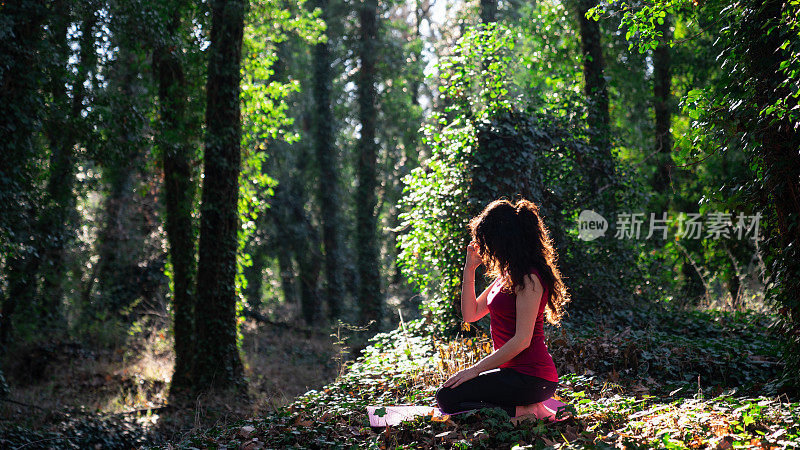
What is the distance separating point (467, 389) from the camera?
5039mm

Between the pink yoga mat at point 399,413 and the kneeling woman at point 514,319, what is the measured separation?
0.23 meters

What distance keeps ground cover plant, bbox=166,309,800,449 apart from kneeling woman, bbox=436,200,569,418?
7.4 inches

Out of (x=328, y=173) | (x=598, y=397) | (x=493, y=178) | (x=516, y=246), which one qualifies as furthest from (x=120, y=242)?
(x=516, y=246)

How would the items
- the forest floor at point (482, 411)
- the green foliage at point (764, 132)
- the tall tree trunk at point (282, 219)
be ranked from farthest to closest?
1. the tall tree trunk at point (282, 219)
2. the green foliage at point (764, 132)
3. the forest floor at point (482, 411)

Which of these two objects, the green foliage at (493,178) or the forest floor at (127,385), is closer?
the forest floor at (127,385)

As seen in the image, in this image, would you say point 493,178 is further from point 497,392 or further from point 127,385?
point 127,385

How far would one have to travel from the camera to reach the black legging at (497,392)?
492cm

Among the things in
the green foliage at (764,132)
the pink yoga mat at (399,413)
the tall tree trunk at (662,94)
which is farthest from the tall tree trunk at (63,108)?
the tall tree trunk at (662,94)

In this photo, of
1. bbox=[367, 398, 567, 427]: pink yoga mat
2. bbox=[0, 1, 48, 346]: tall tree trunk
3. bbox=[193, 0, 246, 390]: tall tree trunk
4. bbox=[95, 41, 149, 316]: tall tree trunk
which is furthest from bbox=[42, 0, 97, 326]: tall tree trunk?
bbox=[367, 398, 567, 427]: pink yoga mat

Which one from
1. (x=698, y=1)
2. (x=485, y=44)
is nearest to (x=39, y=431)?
(x=485, y=44)

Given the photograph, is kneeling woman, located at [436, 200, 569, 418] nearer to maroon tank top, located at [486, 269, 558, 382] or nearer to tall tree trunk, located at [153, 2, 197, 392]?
maroon tank top, located at [486, 269, 558, 382]

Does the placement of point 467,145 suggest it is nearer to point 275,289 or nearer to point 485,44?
point 485,44

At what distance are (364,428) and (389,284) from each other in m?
25.7

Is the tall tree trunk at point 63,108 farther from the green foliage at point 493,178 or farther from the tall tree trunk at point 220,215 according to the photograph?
the green foliage at point 493,178
